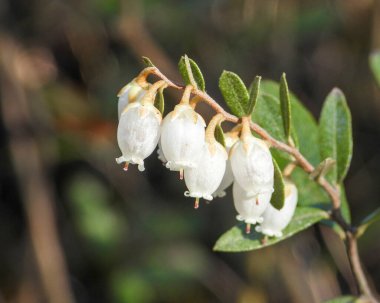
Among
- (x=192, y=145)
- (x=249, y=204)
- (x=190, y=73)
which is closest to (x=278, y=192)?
(x=249, y=204)

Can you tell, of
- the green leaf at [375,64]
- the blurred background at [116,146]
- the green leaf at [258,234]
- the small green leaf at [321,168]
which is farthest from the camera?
the blurred background at [116,146]

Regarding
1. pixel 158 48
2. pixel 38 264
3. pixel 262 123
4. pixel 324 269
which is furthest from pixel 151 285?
pixel 262 123

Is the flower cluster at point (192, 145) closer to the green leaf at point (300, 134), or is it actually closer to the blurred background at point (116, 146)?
the green leaf at point (300, 134)

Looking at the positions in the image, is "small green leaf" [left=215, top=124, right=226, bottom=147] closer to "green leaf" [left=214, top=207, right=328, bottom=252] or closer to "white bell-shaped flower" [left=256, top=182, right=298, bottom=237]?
"white bell-shaped flower" [left=256, top=182, right=298, bottom=237]

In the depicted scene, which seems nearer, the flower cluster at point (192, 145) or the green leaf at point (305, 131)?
the flower cluster at point (192, 145)

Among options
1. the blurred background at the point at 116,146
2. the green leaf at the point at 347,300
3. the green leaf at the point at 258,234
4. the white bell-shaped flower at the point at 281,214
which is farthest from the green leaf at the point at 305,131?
the blurred background at the point at 116,146

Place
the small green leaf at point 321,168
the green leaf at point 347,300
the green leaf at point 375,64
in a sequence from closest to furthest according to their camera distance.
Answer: the small green leaf at point 321,168 < the green leaf at point 347,300 < the green leaf at point 375,64
